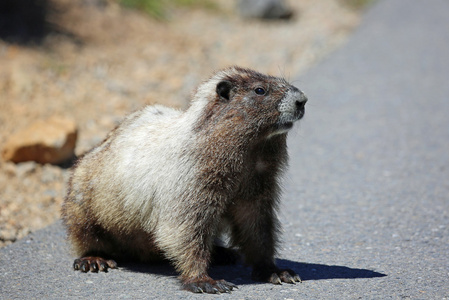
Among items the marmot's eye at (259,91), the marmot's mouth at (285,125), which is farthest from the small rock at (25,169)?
the marmot's mouth at (285,125)

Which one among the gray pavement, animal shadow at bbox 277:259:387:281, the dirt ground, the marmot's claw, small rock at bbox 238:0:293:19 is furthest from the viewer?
small rock at bbox 238:0:293:19

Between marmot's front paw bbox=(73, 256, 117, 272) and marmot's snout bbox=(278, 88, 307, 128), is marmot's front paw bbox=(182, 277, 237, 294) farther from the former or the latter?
marmot's snout bbox=(278, 88, 307, 128)

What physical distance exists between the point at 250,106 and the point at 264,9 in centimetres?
1228

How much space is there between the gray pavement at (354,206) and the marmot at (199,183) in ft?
0.84

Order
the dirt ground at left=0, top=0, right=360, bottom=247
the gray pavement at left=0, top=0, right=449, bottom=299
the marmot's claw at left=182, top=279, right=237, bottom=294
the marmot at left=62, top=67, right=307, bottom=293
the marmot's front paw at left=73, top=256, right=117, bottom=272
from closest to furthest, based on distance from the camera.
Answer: the marmot's claw at left=182, top=279, right=237, bottom=294 → the marmot at left=62, top=67, right=307, bottom=293 → the gray pavement at left=0, top=0, right=449, bottom=299 → the marmot's front paw at left=73, top=256, right=117, bottom=272 → the dirt ground at left=0, top=0, right=360, bottom=247

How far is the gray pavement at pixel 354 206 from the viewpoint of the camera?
5.33 metres

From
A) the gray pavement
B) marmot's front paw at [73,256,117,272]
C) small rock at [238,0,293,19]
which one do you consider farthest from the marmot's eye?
small rock at [238,0,293,19]

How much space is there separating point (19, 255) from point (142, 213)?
1.59 metres

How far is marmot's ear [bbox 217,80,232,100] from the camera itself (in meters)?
5.34

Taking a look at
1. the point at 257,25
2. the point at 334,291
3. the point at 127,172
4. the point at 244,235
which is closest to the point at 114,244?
the point at 127,172

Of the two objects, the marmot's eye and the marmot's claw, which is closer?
the marmot's claw

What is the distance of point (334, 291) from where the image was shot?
16.9ft

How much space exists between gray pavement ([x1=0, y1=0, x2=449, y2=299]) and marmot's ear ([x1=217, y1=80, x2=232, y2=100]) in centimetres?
173

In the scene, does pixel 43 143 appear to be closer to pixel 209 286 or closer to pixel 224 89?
pixel 224 89
